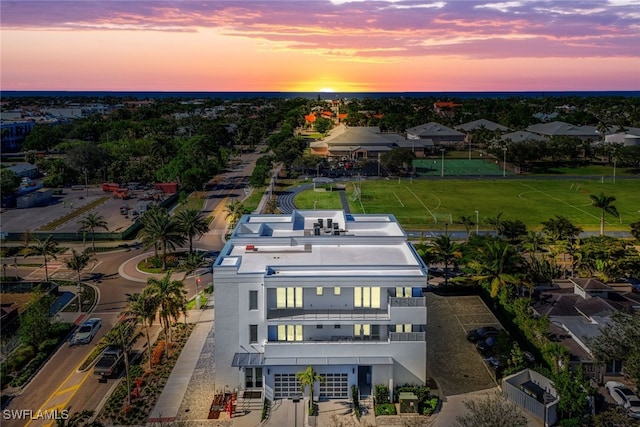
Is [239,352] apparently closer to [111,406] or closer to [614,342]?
[111,406]

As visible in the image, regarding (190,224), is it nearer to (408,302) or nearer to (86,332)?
(86,332)

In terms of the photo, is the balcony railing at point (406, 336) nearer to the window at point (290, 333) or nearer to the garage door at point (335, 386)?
the garage door at point (335, 386)

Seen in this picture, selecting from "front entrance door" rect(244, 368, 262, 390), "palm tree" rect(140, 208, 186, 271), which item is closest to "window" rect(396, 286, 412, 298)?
"front entrance door" rect(244, 368, 262, 390)

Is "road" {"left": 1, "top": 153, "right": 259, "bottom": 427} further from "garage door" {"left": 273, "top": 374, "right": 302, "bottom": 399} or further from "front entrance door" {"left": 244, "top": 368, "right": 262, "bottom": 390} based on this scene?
"garage door" {"left": 273, "top": 374, "right": 302, "bottom": 399}

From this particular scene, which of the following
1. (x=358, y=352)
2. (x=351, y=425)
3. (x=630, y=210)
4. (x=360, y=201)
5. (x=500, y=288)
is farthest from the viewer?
(x=360, y=201)

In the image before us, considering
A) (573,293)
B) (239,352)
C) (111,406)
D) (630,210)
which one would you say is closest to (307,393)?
(239,352)

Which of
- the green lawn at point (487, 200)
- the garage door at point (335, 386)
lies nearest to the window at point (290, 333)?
the garage door at point (335, 386)
